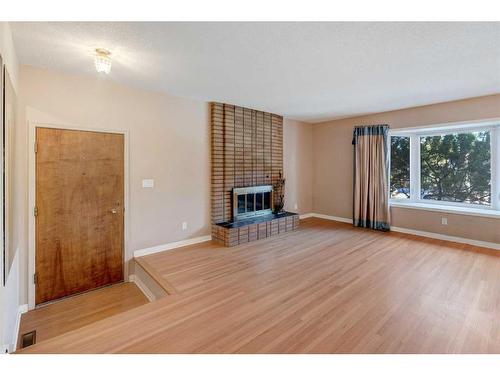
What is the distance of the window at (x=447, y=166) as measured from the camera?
389 cm

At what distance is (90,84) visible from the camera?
2.92 metres

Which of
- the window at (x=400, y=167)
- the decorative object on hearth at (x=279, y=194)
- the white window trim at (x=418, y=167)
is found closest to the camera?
the white window trim at (x=418, y=167)

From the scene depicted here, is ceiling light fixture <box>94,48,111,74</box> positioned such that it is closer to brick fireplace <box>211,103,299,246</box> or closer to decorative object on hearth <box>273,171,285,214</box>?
brick fireplace <box>211,103,299,246</box>

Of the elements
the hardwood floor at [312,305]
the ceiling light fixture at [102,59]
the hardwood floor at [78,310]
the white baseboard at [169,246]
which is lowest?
the hardwood floor at [78,310]

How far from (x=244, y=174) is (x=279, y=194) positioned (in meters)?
1.00

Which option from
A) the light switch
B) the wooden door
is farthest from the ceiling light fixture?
the light switch

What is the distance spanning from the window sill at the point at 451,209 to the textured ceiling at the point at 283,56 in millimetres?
1790

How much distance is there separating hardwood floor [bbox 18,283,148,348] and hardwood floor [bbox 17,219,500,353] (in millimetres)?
450

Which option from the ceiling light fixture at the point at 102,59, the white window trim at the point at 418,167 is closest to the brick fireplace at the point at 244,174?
the ceiling light fixture at the point at 102,59

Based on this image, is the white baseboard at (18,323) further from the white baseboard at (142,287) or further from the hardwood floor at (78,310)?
the white baseboard at (142,287)

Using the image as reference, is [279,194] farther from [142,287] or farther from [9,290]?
[9,290]

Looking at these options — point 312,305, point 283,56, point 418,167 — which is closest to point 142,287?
point 312,305

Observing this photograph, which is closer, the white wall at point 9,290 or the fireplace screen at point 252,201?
the white wall at point 9,290
